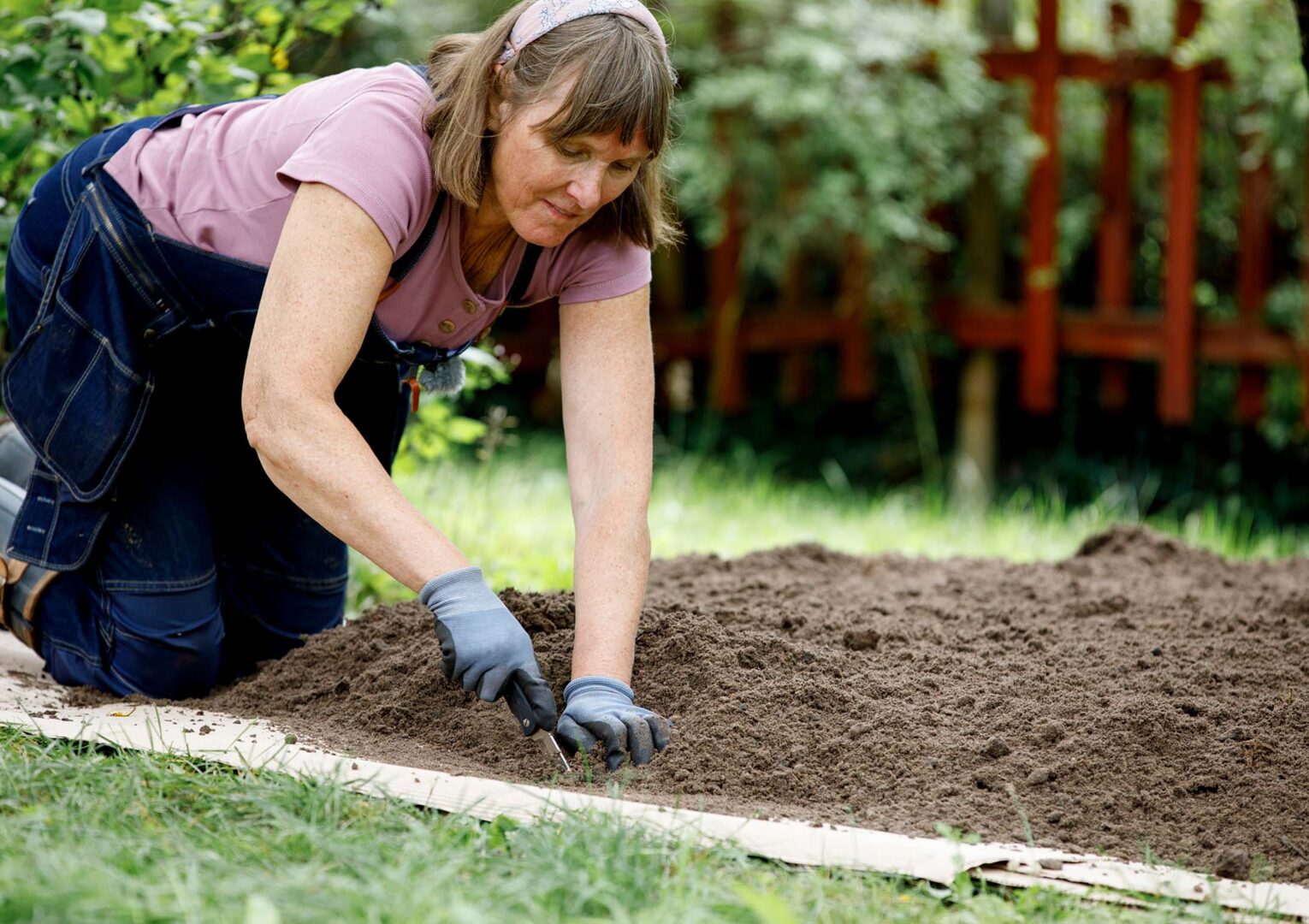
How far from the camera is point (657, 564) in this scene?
3449 mm

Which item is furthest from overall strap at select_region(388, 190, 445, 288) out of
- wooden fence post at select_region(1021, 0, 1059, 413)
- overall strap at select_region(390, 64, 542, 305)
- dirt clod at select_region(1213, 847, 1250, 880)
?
wooden fence post at select_region(1021, 0, 1059, 413)

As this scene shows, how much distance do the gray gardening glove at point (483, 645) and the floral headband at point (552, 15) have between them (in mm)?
822

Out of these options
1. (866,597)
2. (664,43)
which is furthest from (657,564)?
(664,43)

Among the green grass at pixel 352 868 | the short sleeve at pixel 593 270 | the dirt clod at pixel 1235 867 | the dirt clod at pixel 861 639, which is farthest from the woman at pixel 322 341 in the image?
the dirt clod at pixel 1235 867

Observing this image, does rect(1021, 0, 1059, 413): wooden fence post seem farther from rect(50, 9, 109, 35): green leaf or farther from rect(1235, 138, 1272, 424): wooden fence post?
rect(50, 9, 109, 35): green leaf

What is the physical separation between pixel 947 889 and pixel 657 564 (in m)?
1.75

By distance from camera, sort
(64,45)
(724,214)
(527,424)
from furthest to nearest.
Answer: (527,424) < (724,214) < (64,45)

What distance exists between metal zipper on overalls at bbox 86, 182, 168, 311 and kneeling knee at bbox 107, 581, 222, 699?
592 mm

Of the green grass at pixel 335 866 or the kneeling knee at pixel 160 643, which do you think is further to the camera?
the kneeling knee at pixel 160 643

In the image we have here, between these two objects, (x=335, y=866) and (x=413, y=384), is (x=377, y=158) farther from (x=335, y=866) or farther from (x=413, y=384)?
(x=335, y=866)

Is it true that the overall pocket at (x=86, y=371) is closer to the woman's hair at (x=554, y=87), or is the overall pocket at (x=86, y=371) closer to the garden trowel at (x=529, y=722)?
the woman's hair at (x=554, y=87)

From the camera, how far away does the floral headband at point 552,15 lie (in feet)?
6.89

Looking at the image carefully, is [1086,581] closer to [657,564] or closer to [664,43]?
[657,564]

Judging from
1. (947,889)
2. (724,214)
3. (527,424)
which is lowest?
(527,424)
